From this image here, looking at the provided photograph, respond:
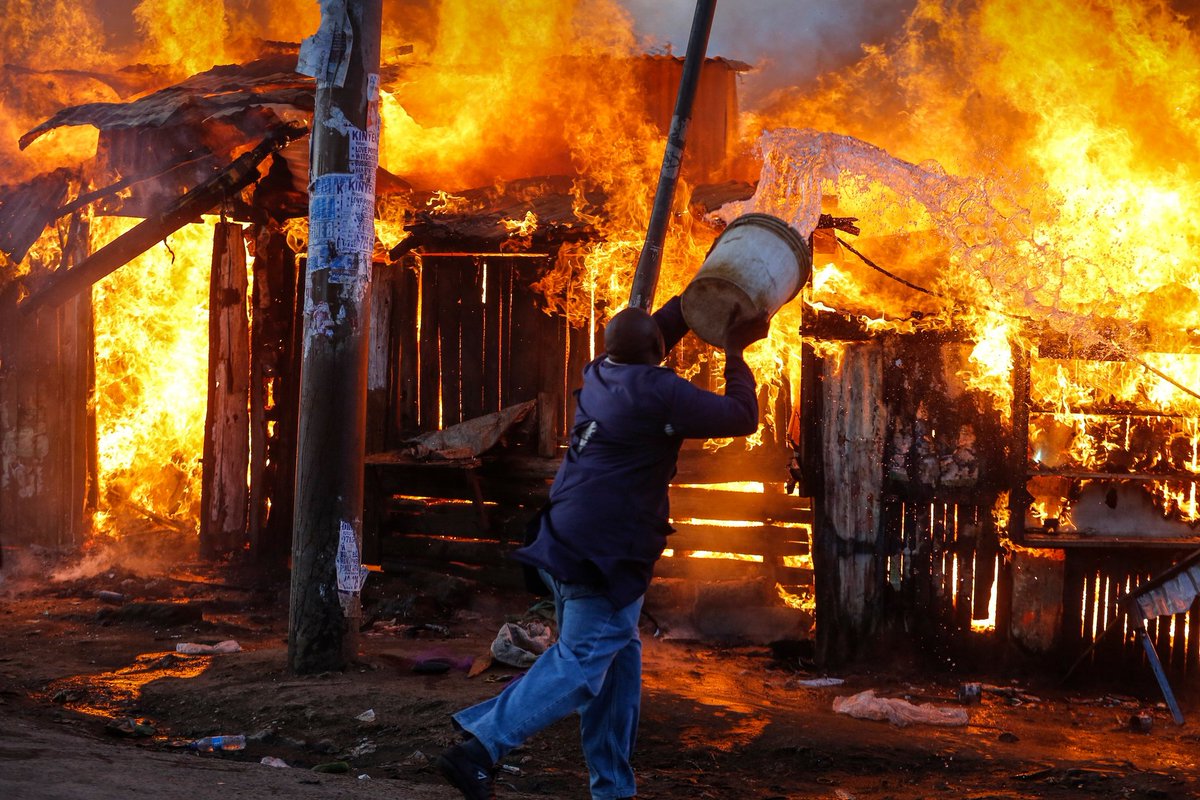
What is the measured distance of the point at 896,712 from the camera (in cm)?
670

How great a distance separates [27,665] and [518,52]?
9.91m

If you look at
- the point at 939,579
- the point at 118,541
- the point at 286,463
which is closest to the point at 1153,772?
the point at 939,579

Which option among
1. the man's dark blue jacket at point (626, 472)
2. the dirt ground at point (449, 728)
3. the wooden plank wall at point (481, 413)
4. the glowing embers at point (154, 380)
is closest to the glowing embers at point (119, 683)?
the dirt ground at point (449, 728)

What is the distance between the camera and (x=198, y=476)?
1376 cm

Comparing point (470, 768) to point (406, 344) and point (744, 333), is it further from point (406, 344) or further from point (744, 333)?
point (406, 344)

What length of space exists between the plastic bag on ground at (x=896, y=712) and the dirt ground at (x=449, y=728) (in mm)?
118

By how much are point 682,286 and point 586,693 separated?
5869 mm

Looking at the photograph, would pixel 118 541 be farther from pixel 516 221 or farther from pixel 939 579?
pixel 939 579

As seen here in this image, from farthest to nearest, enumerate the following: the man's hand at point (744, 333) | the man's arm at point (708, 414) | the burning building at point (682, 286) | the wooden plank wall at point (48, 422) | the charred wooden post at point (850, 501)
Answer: the wooden plank wall at point (48, 422), the charred wooden post at point (850, 501), the burning building at point (682, 286), the man's hand at point (744, 333), the man's arm at point (708, 414)

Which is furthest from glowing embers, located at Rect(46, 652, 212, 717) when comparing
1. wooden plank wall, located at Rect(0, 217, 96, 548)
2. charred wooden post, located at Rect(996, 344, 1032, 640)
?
charred wooden post, located at Rect(996, 344, 1032, 640)

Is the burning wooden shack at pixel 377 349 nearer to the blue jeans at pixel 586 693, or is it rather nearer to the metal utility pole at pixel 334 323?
the metal utility pole at pixel 334 323

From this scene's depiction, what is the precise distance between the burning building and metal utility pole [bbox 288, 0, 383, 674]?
3.11 m

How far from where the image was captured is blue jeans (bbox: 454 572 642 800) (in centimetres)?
428

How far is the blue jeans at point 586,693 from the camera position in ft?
14.0
